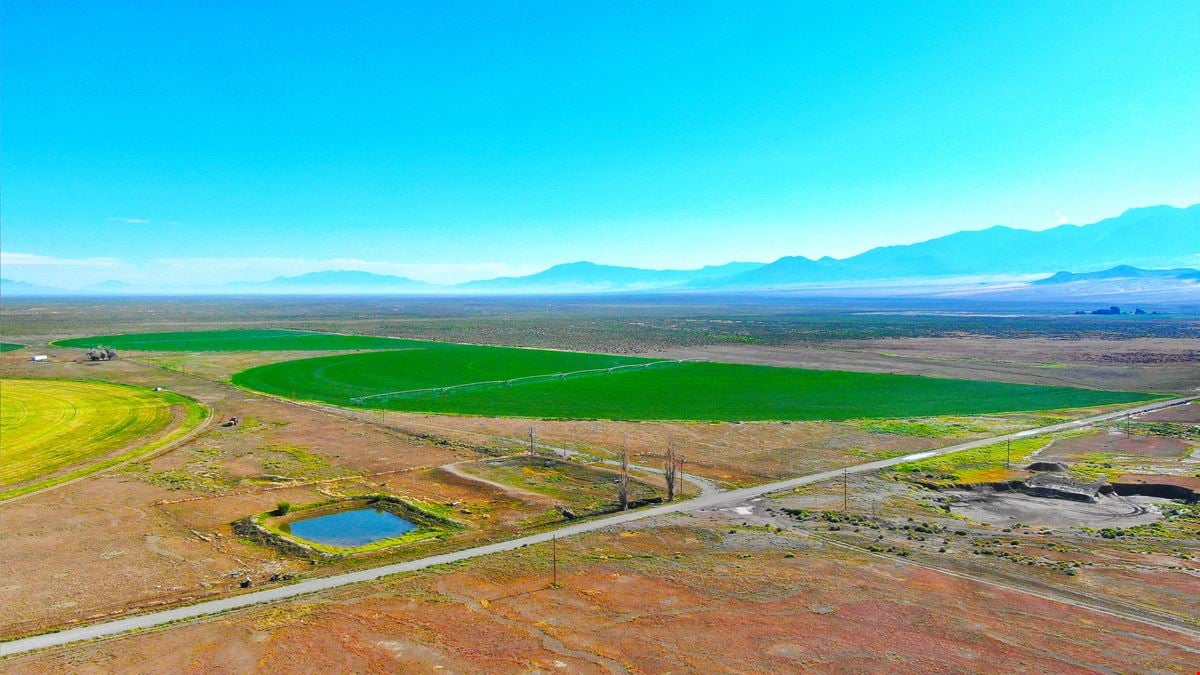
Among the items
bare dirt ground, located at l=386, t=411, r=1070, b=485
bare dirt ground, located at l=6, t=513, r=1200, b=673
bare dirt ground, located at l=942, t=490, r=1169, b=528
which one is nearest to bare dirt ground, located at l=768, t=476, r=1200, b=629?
bare dirt ground, located at l=942, t=490, r=1169, b=528

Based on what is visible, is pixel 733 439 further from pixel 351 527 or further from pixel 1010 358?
pixel 1010 358

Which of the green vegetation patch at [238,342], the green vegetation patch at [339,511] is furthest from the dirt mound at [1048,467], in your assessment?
the green vegetation patch at [238,342]

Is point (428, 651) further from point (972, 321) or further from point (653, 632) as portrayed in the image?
point (972, 321)

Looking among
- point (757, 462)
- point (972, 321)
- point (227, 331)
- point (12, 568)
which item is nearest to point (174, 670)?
point (12, 568)

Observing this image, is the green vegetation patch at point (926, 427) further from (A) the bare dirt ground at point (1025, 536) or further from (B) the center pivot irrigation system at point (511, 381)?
(B) the center pivot irrigation system at point (511, 381)

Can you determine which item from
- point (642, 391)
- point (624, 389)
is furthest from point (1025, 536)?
point (624, 389)

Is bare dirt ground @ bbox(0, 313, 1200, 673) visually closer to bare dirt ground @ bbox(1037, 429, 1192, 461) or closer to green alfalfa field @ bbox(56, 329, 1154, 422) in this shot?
bare dirt ground @ bbox(1037, 429, 1192, 461)
